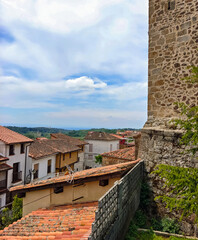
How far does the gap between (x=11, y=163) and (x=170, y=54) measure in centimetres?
2076

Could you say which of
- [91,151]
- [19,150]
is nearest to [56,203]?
[19,150]

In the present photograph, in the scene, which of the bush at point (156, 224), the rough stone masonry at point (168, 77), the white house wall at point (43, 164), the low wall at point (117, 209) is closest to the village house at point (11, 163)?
the white house wall at point (43, 164)

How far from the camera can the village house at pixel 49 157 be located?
24.3 m

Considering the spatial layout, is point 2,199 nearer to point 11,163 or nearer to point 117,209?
point 11,163

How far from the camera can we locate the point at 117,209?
4.54 metres

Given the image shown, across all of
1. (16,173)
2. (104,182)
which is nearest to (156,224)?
(104,182)

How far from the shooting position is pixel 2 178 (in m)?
18.5

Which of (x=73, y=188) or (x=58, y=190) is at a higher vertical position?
(x=73, y=188)

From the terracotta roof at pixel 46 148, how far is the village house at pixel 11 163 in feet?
5.18

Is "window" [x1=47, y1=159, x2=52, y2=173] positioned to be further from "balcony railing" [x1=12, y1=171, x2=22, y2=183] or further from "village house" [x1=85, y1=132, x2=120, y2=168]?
"village house" [x1=85, y1=132, x2=120, y2=168]

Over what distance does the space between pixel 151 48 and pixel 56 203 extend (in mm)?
7830

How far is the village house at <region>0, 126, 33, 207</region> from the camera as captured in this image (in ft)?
61.1

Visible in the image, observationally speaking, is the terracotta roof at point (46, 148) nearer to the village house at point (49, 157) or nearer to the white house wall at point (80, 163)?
the village house at point (49, 157)

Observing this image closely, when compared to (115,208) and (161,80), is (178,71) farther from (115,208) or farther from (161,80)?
(115,208)
